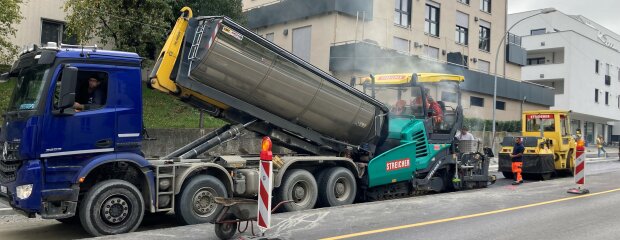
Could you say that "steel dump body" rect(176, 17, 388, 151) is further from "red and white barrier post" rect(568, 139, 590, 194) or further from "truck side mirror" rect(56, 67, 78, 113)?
"red and white barrier post" rect(568, 139, 590, 194)

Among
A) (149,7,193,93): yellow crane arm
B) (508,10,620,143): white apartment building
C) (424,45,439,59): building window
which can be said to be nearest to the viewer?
(149,7,193,93): yellow crane arm

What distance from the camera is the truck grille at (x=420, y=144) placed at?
10.7 meters

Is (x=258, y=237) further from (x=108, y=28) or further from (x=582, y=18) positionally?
(x=582, y=18)

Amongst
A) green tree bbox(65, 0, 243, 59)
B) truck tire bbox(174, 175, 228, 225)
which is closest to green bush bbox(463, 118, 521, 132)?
green tree bbox(65, 0, 243, 59)

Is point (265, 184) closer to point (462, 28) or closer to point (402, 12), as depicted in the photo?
point (402, 12)

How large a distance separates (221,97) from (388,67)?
11.3m

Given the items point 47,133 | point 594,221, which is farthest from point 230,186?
point 594,221

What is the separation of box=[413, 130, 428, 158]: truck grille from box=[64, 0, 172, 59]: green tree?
12.1 meters

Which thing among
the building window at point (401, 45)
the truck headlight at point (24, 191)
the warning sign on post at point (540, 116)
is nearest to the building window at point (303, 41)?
the building window at point (401, 45)

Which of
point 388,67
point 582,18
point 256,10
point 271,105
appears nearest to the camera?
point 271,105

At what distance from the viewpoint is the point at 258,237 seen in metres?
6.15

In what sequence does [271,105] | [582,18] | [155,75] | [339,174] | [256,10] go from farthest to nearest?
[582,18] → [256,10] → [339,174] → [271,105] → [155,75]

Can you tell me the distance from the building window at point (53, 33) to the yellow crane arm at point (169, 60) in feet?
50.1

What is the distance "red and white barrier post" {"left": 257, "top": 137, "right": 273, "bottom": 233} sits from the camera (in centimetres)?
568
